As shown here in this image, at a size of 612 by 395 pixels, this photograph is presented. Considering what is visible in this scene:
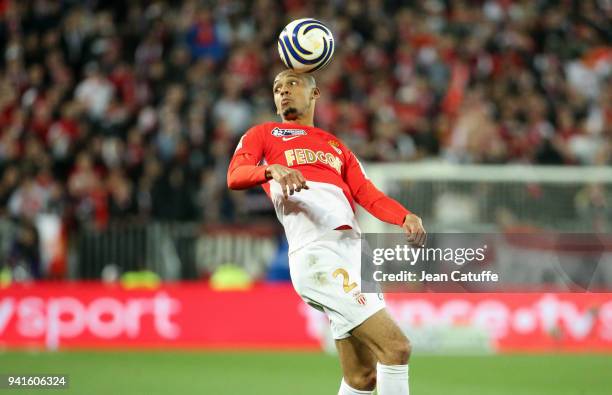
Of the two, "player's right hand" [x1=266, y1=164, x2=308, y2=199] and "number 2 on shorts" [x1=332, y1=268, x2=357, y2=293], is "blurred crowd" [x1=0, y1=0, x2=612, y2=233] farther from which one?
"player's right hand" [x1=266, y1=164, x2=308, y2=199]

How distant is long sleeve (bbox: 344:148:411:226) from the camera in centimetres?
603

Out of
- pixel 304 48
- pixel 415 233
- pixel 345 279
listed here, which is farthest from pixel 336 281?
pixel 304 48

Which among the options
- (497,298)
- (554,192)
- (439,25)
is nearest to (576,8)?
(439,25)

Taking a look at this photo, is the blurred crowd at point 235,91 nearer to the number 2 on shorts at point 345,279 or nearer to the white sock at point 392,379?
the number 2 on shorts at point 345,279

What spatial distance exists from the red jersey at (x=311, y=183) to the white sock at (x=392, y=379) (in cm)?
85

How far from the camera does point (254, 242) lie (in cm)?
1580

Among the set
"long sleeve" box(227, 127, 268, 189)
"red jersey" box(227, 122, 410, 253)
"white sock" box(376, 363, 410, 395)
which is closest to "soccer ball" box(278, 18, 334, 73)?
"red jersey" box(227, 122, 410, 253)

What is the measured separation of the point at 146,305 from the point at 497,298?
497 centimetres

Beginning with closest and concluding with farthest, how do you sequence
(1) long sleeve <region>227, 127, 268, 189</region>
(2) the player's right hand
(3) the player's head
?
(2) the player's right hand → (1) long sleeve <region>227, 127, 268, 189</region> → (3) the player's head

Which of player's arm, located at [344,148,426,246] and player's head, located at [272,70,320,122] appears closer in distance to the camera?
player's arm, located at [344,148,426,246]

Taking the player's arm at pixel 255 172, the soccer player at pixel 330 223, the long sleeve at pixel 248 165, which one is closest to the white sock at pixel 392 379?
the soccer player at pixel 330 223

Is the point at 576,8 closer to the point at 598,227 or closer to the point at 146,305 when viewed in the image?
the point at 598,227

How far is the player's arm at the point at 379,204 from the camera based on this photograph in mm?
5781

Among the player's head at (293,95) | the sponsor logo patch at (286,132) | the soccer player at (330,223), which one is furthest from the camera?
the player's head at (293,95)
